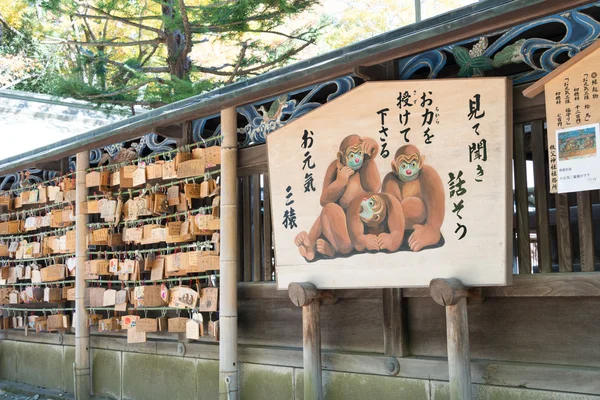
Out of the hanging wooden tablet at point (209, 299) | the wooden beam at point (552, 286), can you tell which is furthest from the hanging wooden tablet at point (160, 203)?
the wooden beam at point (552, 286)

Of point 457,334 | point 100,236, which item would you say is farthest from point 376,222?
point 100,236

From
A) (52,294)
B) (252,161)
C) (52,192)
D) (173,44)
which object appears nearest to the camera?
(252,161)

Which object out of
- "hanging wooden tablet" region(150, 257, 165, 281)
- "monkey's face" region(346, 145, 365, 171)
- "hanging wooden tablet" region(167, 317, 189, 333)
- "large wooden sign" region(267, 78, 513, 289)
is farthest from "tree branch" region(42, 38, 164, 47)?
"monkey's face" region(346, 145, 365, 171)

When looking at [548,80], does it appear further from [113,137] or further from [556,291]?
[113,137]

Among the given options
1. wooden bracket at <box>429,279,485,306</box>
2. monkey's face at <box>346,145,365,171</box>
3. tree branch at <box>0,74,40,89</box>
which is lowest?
wooden bracket at <box>429,279,485,306</box>

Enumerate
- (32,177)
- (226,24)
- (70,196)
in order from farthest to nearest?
(226,24)
(32,177)
(70,196)

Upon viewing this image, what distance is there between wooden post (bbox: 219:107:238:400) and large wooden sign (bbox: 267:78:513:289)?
737mm

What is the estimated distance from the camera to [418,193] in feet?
18.3

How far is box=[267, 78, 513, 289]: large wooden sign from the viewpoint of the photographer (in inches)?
203

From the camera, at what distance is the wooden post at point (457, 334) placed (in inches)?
204

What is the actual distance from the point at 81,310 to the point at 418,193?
18.5ft

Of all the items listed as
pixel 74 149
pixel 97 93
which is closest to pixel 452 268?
pixel 74 149

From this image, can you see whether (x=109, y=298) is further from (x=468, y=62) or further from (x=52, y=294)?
(x=468, y=62)

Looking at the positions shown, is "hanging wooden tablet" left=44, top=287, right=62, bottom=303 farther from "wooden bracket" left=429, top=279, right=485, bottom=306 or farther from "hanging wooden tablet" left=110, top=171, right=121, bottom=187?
"wooden bracket" left=429, top=279, right=485, bottom=306
